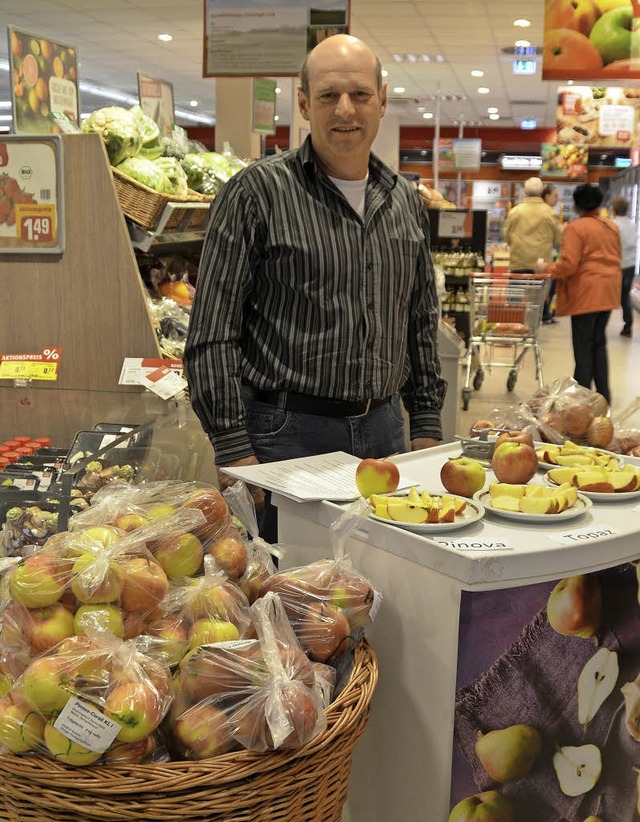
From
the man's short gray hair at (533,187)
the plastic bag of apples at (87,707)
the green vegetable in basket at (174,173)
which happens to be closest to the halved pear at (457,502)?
the plastic bag of apples at (87,707)

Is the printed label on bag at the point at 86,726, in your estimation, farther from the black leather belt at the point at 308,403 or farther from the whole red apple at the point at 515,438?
the black leather belt at the point at 308,403

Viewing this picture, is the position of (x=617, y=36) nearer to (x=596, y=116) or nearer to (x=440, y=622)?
(x=440, y=622)

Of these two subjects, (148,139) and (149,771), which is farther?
(148,139)

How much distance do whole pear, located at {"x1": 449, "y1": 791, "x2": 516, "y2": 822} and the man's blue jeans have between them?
3.46 feet

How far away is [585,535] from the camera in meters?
1.63

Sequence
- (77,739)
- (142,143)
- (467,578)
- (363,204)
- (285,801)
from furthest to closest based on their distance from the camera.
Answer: (142,143) → (363,204) → (467,578) → (285,801) → (77,739)

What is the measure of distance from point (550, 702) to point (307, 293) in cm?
120

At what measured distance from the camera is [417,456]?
217cm

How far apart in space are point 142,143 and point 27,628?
9.46 feet

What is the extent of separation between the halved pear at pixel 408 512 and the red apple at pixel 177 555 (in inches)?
13.7

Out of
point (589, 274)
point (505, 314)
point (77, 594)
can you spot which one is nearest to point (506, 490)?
point (77, 594)

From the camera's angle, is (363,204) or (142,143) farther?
(142,143)

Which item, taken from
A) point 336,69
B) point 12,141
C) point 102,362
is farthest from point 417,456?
point 12,141

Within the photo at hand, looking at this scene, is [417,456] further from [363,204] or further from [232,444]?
[363,204]
